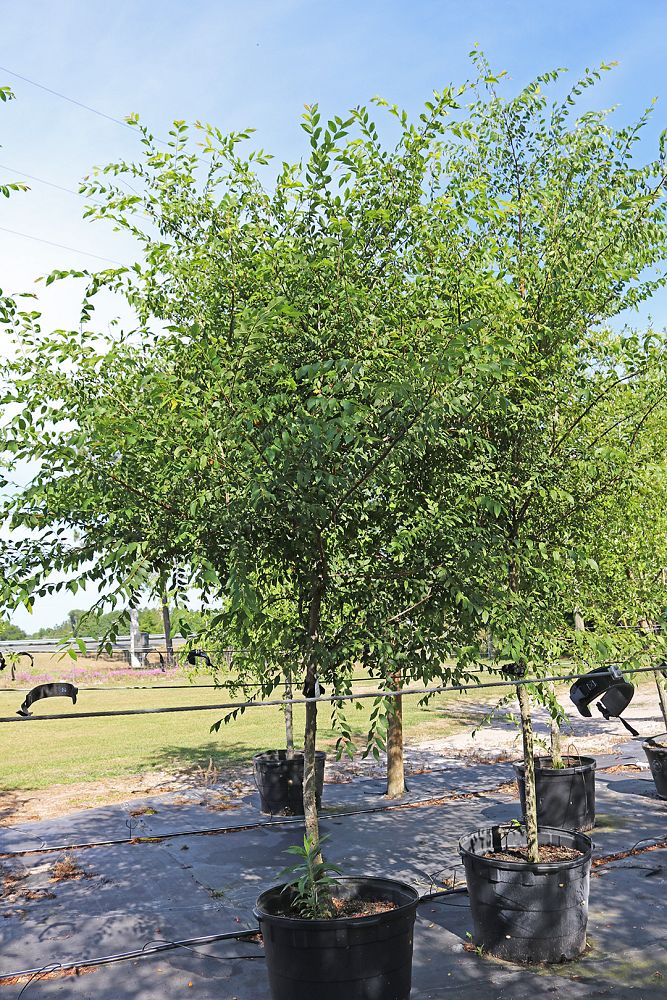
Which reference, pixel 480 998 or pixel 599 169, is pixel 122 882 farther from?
pixel 599 169

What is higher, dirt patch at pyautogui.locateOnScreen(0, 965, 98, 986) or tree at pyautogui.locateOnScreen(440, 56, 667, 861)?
tree at pyautogui.locateOnScreen(440, 56, 667, 861)

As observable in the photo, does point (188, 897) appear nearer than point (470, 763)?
Yes

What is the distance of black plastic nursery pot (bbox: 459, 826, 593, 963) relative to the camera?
5457mm

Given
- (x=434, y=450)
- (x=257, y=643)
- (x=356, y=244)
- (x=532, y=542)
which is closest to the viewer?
(x=356, y=244)

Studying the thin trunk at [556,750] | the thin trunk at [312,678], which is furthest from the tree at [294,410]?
the thin trunk at [556,750]

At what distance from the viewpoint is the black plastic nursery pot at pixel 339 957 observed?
14.2ft

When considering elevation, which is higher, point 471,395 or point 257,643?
point 471,395

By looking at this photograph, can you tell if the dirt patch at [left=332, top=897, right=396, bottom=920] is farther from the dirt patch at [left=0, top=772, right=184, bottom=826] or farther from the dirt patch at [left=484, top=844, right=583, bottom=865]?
the dirt patch at [left=0, top=772, right=184, bottom=826]

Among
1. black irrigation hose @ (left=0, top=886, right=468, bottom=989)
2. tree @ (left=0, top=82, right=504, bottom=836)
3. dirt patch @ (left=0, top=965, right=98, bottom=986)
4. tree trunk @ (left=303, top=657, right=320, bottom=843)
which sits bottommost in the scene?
dirt patch @ (left=0, top=965, right=98, bottom=986)

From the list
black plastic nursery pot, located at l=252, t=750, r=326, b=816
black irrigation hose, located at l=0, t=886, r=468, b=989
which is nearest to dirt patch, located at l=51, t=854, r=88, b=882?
black irrigation hose, located at l=0, t=886, r=468, b=989

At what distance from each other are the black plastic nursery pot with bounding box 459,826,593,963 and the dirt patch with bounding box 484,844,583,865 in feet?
0.82

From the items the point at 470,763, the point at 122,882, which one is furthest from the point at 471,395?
the point at 470,763

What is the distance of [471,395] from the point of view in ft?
15.5

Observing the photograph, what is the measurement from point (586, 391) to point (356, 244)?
6.31 feet
